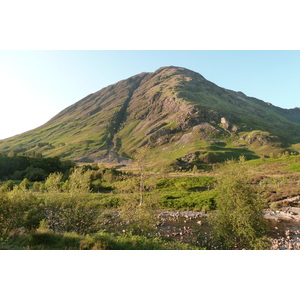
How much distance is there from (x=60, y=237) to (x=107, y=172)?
5815 cm

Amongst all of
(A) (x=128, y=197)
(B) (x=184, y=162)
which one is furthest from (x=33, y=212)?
(B) (x=184, y=162)

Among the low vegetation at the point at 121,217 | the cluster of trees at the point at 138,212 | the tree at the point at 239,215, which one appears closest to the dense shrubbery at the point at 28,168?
the cluster of trees at the point at 138,212

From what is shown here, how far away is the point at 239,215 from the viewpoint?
17.6 metres

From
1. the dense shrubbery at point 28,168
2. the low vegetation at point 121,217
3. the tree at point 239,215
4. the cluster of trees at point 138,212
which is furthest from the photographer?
the dense shrubbery at point 28,168

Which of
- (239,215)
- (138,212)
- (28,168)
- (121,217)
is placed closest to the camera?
(239,215)

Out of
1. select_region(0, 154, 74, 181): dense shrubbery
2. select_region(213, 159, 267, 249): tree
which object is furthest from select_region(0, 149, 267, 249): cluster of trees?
select_region(0, 154, 74, 181): dense shrubbery

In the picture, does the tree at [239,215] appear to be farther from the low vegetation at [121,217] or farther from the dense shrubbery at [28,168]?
the dense shrubbery at [28,168]

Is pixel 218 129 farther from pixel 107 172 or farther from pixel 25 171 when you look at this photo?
pixel 25 171

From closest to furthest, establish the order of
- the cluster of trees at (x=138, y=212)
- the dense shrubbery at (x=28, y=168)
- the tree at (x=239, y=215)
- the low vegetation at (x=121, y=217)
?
the low vegetation at (x=121, y=217)
the tree at (x=239, y=215)
the cluster of trees at (x=138, y=212)
the dense shrubbery at (x=28, y=168)

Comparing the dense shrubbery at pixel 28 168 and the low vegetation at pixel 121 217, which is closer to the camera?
the low vegetation at pixel 121 217

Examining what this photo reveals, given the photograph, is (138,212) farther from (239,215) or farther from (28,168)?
(28,168)

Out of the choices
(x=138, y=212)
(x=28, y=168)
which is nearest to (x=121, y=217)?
(x=138, y=212)

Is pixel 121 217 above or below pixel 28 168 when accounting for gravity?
below

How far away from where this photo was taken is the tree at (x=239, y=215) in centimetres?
1736
